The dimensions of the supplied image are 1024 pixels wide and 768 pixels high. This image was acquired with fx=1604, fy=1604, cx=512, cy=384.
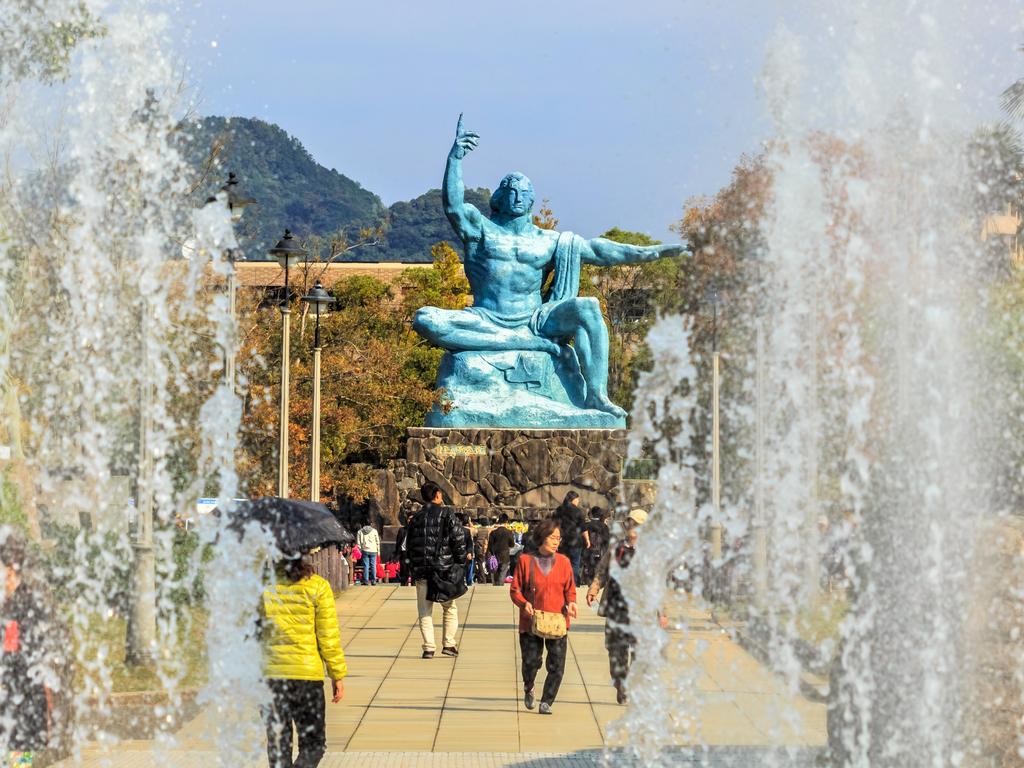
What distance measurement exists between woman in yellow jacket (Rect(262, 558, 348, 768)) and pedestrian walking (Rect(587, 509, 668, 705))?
126 inches

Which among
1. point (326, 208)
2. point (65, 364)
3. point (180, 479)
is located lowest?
point (180, 479)

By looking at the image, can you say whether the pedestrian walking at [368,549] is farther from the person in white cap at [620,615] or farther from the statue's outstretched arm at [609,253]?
the person in white cap at [620,615]

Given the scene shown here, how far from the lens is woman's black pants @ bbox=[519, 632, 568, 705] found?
10.4 meters

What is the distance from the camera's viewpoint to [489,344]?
2798cm

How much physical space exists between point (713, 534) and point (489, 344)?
688cm

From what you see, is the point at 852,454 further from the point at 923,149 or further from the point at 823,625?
the point at 823,625

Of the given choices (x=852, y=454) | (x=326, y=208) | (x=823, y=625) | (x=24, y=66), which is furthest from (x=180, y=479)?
(x=326, y=208)

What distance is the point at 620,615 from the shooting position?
1033cm

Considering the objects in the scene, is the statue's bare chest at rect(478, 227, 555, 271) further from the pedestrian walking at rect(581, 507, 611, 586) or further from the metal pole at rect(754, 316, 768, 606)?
the pedestrian walking at rect(581, 507, 611, 586)

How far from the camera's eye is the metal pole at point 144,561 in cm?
1150

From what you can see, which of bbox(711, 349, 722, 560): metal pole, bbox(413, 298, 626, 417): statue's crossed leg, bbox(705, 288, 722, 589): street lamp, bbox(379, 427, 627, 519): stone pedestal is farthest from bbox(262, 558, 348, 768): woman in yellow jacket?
bbox(413, 298, 626, 417): statue's crossed leg

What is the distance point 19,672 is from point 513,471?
64.5 ft

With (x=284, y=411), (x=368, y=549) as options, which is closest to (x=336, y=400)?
(x=368, y=549)

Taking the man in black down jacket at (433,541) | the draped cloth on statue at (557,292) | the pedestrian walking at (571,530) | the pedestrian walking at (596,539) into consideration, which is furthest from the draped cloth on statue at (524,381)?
the man in black down jacket at (433,541)
